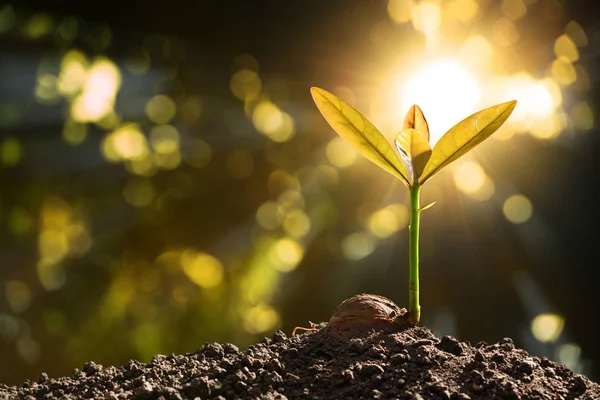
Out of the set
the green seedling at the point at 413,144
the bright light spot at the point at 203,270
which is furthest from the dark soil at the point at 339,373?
the bright light spot at the point at 203,270

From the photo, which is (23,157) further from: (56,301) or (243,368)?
(243,368)

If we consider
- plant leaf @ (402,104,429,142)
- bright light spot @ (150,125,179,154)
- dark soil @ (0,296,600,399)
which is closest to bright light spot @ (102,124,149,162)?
bright light spot @ (150,125,179,154)

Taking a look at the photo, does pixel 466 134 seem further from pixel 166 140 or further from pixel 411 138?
pixel 166 140

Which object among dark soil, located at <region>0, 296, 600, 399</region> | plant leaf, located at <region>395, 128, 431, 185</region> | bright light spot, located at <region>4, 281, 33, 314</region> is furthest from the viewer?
bright light spot, located at <region>4, 281, 33, 314</region>

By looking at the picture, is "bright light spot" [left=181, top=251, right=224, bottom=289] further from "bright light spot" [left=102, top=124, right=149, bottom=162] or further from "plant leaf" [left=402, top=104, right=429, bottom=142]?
"plant leaf" [left=402, top=104, right=429, bottom=142]

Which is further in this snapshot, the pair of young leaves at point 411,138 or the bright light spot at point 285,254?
the bright light spot at point 285,254

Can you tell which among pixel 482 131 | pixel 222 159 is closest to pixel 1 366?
pixel 222 159

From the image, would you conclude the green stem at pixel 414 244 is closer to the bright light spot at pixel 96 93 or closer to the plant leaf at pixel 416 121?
the plant leaf at pixel 416 121
